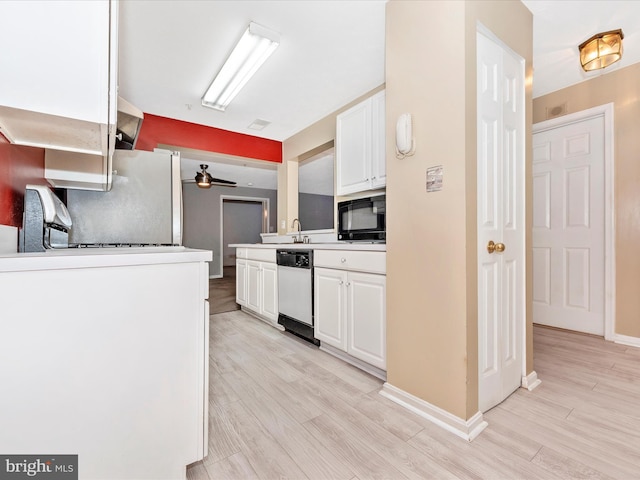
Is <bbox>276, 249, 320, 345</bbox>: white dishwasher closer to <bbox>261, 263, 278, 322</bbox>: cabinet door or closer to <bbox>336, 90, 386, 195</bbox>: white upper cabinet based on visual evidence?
<bbox>261, 263, 278, 322</bbox>: cabinet door

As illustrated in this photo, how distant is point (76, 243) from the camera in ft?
7.30

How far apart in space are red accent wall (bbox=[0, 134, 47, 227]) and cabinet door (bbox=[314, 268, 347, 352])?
5.99ft

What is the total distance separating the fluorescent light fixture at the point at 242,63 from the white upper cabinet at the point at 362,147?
0.96 m

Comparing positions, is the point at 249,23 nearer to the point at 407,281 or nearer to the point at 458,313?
→ the point at 407,281

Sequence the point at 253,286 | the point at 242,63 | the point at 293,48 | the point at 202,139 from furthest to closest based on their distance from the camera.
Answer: the point at 202,139 → the point at 253,286 → the point at 242,63 → the point at 293,48

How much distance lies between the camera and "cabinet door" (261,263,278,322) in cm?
297

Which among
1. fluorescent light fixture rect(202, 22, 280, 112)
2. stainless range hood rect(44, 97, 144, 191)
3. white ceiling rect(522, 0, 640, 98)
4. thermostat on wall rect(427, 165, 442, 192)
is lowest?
thermostat on wall rect(427, 165, 442, 192)

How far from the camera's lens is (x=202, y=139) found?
3.73m

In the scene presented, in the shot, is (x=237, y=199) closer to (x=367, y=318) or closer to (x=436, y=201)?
(x=367, y=318)

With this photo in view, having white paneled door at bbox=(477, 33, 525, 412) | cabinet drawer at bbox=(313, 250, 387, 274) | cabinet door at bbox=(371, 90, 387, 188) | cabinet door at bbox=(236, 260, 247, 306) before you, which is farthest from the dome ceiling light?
cabinet door at bbox=(236, 260, 247, 306)

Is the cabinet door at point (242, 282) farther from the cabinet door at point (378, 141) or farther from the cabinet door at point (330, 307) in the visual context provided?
the cabinet door at point (378, 141)

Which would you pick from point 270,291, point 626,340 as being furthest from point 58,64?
point 626,340

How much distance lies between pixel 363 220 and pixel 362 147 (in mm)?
773

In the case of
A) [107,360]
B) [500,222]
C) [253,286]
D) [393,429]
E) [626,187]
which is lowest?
[393,429]
